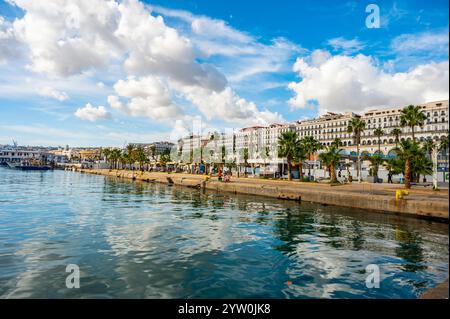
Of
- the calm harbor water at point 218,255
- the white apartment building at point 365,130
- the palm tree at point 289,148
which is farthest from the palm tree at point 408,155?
the white apartment building at point 365,130

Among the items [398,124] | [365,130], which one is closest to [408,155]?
[398,124]

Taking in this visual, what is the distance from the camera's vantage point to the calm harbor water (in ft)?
37.3

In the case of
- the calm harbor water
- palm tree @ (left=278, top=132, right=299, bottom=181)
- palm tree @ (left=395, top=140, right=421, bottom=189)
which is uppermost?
palm tree @ (left=278, top=132, right=299, bottom=181)

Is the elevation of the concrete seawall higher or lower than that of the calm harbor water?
higher

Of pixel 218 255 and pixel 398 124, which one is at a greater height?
pixel 398 124

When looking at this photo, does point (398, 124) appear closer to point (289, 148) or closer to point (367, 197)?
point (289, 148)

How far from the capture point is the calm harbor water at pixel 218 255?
11367 mm

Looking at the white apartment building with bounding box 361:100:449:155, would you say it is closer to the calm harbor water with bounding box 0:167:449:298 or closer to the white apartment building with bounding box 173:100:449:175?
the white apartment building with bounding box 173:100:449:175

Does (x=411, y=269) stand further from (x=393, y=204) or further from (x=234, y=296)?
(x=393, y=204)

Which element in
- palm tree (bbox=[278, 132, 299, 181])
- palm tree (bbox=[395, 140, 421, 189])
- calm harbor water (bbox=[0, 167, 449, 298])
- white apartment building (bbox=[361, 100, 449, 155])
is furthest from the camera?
white apartment building (bbox=[361, 100, 449, 155])

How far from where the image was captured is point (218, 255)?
15555 millimetres

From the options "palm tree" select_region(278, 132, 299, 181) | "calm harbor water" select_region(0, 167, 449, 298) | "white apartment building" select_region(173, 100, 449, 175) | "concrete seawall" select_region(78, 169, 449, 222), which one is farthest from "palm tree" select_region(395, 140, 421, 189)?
"white apartment building" select_region(173, 100, 449, 175)

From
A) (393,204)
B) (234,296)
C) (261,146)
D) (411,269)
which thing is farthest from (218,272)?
(261,146)

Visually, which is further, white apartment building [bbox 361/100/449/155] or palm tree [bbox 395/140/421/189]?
white apartment building [bbox 361/100/449/155]
